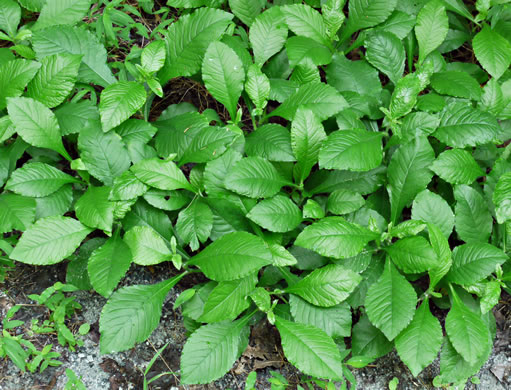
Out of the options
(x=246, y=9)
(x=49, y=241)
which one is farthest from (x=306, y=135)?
(x=49, y=241)

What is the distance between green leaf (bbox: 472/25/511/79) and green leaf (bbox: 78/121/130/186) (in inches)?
74.5

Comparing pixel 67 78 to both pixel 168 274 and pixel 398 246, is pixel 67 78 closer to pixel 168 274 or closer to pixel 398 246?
pixel 168 274

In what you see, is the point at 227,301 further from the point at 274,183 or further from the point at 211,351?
the point at 274,183

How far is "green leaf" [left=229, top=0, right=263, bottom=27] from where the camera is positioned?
7.91 ft

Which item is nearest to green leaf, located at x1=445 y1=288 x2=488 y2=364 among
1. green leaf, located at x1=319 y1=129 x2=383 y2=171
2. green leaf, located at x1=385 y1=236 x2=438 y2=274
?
green leaf, located at x1=385 y1=236 x2=438 y2=274

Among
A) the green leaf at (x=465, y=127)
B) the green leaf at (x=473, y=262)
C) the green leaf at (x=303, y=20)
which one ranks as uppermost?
the green leaf at (x=303, y=20)

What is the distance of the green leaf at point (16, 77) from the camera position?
2029 millimetres

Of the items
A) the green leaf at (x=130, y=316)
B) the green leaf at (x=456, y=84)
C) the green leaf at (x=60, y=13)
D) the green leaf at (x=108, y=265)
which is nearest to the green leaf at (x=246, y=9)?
the green leaf at (x=60, y=13)

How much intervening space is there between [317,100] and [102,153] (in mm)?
1031

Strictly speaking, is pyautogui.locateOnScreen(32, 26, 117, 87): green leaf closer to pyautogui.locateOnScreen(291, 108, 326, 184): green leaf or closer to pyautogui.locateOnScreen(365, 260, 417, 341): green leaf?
pyautogui.locateOnScreen(291, 108, 326, 184): green leaf

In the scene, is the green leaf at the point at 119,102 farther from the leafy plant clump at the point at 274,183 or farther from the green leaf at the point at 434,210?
the green leaf at the point at 434,210

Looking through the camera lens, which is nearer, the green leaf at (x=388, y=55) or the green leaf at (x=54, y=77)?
the green leaf at (x=54, y=77)

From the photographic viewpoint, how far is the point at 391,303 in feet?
6.26

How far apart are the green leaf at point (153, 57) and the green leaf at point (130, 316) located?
1.03 metres
